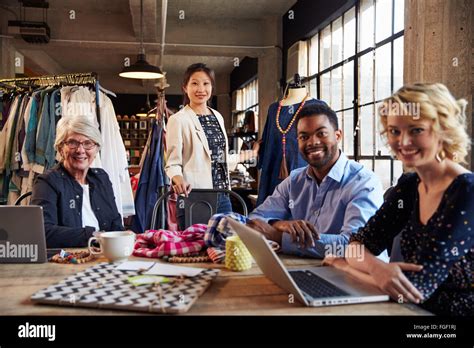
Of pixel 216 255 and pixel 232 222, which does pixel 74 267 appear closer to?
pixel 216 255

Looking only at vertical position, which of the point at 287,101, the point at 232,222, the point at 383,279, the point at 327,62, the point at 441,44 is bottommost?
the point at 383,279

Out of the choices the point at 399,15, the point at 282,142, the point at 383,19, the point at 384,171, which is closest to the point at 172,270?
the point at 282,142

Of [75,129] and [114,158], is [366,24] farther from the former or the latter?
[75,129]

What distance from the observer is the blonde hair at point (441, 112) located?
125cm

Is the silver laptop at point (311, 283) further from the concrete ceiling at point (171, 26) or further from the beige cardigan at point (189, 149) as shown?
the concrete ceiling at point (171, 26)

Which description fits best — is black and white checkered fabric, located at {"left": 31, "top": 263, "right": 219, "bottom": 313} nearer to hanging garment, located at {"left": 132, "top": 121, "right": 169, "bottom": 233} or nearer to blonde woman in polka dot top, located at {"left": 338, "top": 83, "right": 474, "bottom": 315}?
blonde woman in polka dot top, located at {"left": 338, "top": 83, "right": 474, "bottom": 315}

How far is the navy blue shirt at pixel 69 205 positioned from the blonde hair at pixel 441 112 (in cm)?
138

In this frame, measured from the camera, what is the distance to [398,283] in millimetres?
1219

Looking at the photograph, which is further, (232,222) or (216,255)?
(216,255)

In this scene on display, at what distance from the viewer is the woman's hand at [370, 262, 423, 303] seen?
1213 millimetres

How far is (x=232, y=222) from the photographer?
1354 millimetres

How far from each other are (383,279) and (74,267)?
0.99 m
